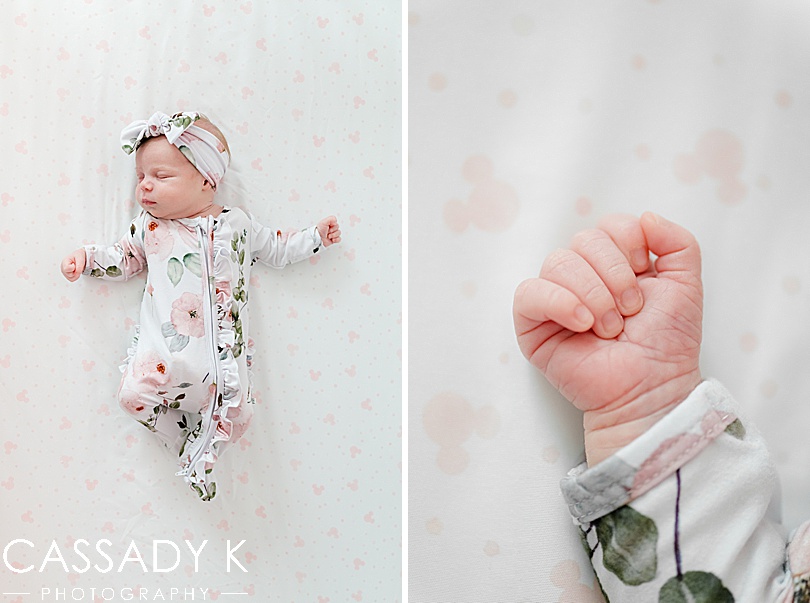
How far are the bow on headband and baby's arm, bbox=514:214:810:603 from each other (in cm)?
65

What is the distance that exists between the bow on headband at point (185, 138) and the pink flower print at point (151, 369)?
0.34 metres

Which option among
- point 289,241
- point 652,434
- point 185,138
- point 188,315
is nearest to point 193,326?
point 188,315

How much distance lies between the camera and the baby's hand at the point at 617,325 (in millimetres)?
858

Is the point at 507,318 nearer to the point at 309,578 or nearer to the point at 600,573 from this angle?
the point at 600,573

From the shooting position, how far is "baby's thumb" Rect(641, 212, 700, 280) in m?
0.90

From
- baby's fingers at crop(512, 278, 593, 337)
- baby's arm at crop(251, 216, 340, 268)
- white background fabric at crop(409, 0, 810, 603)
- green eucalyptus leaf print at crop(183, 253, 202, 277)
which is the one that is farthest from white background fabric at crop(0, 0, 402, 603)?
A: baby's fingers at crop(512, 278, 593, 337)

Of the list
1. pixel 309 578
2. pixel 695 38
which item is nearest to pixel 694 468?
pixel 695 38

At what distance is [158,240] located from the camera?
4.00 ft

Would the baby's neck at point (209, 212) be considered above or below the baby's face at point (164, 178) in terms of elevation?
below

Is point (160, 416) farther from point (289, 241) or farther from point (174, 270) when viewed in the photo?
point (289, 241)

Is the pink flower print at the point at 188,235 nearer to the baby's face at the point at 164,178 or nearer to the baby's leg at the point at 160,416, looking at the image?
the baby's face at the point at 164,178

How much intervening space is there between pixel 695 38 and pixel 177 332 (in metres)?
1.00

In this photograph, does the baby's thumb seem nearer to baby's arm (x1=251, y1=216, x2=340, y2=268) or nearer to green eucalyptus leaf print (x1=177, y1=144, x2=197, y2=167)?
baby's arm (x1=251, y1=216, x2=340, y2=268)

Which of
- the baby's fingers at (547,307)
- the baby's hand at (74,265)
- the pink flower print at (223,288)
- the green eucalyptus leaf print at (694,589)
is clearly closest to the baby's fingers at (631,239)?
the baby's fingers at (547,307)
